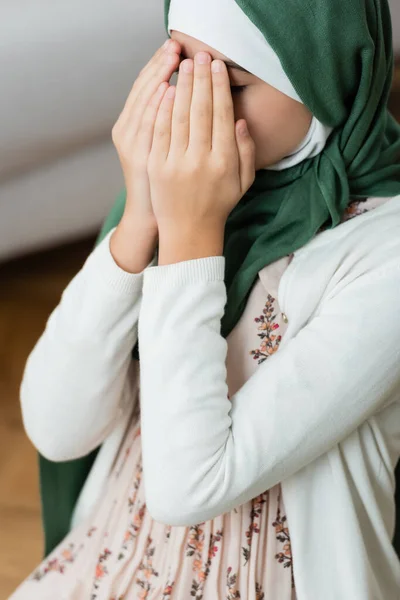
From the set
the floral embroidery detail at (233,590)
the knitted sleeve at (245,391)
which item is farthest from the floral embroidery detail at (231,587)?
the knitted sleeve at (245,391)

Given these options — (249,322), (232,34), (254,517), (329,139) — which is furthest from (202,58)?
(254,517)

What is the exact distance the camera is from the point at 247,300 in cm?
83

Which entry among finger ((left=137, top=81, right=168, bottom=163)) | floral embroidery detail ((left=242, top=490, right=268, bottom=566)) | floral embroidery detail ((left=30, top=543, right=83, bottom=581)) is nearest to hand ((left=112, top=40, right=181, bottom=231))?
finger ((left=137, top=81, right=168, bottom=163))

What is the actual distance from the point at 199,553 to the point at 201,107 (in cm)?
50

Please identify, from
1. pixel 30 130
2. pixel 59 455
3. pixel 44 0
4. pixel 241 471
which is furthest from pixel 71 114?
pixel 241 471

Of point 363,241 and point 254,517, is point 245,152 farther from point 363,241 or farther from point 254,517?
point 254,517

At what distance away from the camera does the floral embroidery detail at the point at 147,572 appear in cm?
86

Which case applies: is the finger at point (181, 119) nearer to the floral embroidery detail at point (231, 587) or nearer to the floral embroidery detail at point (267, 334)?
the floral embroidery detail at point (267, 334)

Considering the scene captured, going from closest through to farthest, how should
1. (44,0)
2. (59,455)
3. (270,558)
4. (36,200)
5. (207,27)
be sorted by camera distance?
(207,27)
(270,558)
(59,455)
(44,0)
(36,200)

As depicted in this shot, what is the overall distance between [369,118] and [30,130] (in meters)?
0.75

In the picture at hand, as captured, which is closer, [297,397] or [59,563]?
[297,397]

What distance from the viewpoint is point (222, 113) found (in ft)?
2.38

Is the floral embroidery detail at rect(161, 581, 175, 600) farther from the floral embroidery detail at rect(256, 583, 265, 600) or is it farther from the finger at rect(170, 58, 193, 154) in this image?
the finger at rect(170, 58, 193, 154)

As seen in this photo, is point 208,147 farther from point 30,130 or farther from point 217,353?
point 30,130
